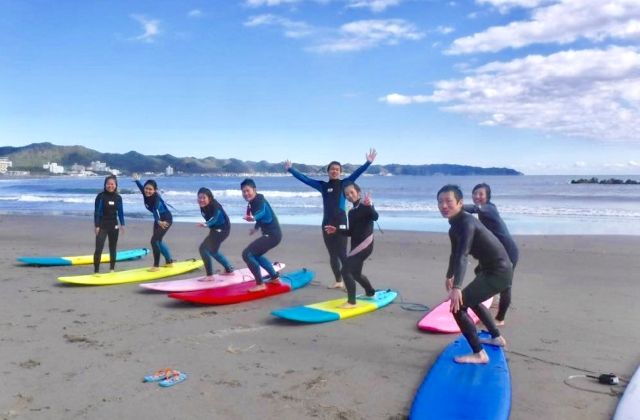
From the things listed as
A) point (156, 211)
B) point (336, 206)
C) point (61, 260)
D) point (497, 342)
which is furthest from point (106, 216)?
point (497, 342)

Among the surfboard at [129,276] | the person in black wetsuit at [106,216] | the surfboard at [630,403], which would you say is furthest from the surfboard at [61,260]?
the surfboard at [630,403]

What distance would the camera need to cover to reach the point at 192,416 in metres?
3.92

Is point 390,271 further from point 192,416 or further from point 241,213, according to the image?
point 241,213

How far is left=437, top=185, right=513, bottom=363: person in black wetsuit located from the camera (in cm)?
473

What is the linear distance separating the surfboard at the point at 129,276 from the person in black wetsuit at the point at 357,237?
410 centimetres

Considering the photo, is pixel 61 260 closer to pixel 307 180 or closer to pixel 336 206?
pixel 307 180

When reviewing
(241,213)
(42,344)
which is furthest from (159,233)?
(241,213)

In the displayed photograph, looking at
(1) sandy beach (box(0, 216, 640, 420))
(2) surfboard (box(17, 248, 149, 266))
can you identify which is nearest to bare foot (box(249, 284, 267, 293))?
(1) sandy beach (box(0, 216, 640, 420))

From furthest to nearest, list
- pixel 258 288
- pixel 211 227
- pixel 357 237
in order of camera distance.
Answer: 1. pixel 211 227
2. pixel 258 288
3. pixel 357 237

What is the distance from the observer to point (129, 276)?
9.21 metres

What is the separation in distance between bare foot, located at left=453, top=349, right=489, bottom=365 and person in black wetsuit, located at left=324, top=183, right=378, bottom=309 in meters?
2.21

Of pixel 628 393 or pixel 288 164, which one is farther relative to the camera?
pixel 288 164

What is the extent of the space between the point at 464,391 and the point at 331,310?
106 inches

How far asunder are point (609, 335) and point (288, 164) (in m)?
5.25
